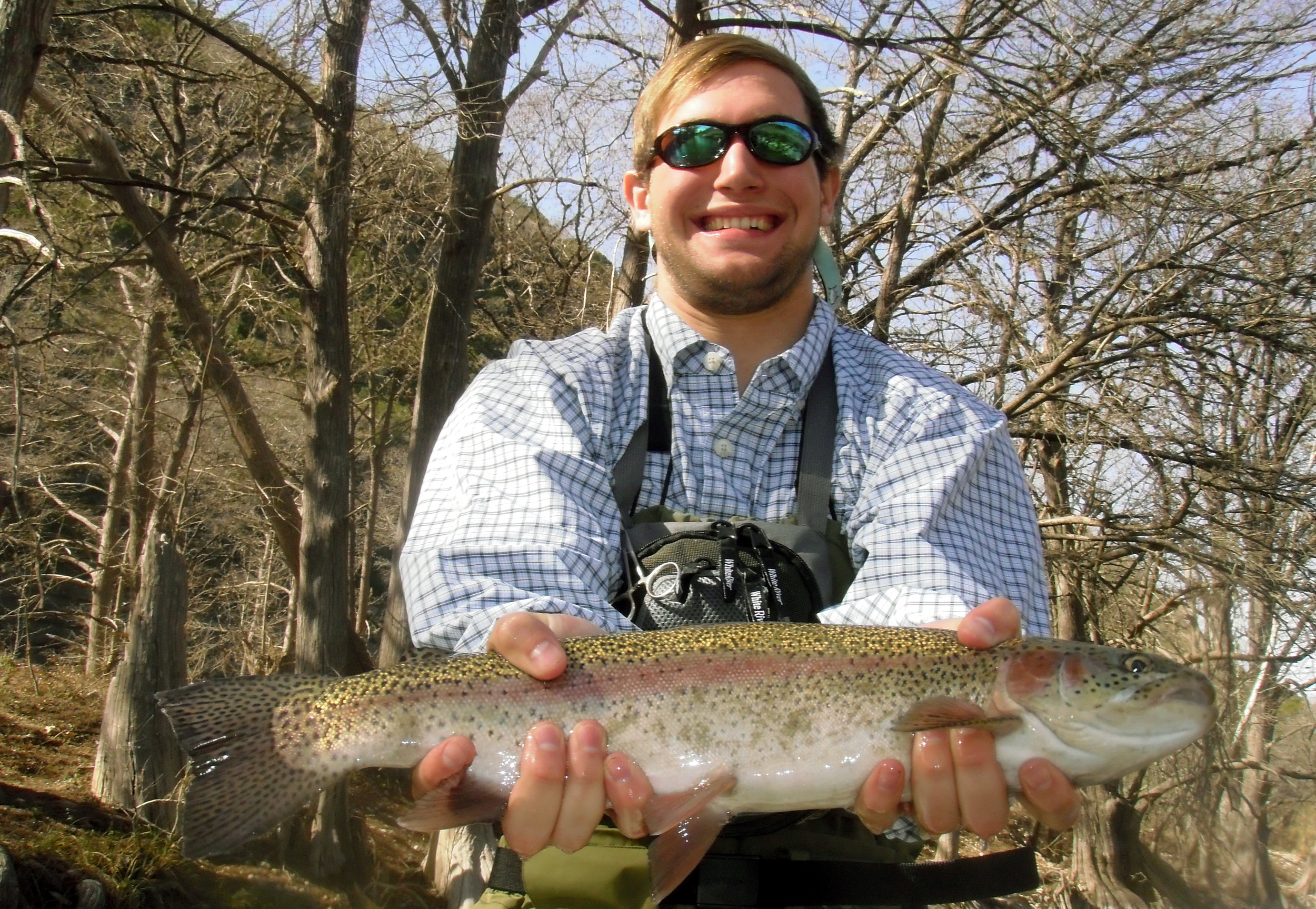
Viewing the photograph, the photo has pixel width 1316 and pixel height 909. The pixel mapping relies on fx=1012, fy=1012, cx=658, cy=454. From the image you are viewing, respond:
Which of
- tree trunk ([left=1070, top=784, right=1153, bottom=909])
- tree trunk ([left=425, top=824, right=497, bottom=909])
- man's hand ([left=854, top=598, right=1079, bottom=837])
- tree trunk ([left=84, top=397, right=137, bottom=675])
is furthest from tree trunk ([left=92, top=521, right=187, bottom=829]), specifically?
tree trunk ([left=1070, top=784, right=1153, bottom=909])

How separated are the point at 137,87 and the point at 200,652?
941 centimetres

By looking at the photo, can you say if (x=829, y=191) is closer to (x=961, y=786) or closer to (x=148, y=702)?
(x=961, y=786)

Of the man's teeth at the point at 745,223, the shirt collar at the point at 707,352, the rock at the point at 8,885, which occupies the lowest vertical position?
the rock at the point at 8,885

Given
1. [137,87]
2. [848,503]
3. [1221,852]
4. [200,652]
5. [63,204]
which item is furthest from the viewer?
[200,652]

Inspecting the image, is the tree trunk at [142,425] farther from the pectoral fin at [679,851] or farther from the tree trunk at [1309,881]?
the tree trunk at [1309,881]

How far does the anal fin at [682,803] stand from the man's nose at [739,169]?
178 cm

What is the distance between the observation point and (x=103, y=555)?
15391mm

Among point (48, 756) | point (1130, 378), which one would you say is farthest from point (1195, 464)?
point (48, 756)

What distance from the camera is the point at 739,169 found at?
3.21 meters

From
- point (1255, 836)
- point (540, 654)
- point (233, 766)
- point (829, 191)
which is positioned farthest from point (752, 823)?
point (1255, 836)

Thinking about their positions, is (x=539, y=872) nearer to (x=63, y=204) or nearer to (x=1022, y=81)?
(x=1022, y=81)

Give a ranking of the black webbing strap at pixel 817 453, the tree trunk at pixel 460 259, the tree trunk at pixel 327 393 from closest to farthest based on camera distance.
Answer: the black webbing strap at pixel 817 453
the tree trunk at pixel 327 393
the tree trunk at pixel 460 259

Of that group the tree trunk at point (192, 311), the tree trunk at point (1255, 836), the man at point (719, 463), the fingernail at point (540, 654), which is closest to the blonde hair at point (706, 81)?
the man at point (719, 463)

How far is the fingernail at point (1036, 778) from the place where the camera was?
97.8 inches
